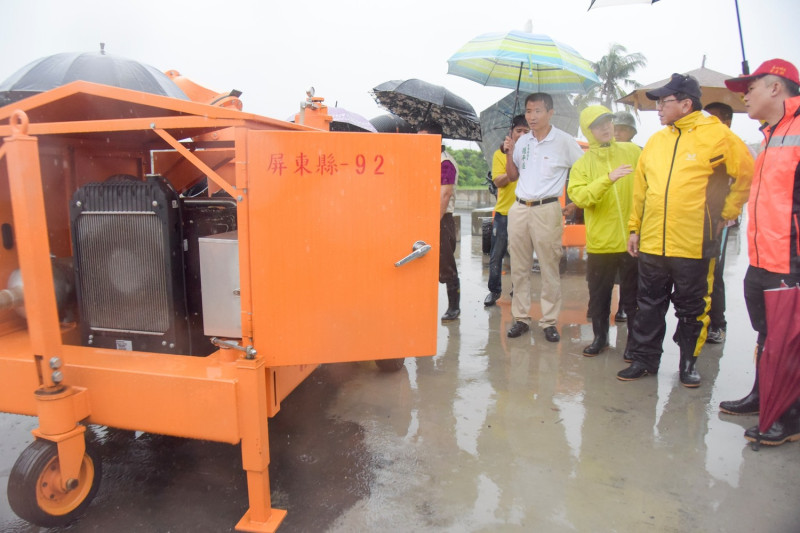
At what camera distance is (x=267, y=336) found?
2.17 m

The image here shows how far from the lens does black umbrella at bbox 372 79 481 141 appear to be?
234 inches

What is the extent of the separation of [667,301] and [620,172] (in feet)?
3.31

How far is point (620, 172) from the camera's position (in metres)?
3.78

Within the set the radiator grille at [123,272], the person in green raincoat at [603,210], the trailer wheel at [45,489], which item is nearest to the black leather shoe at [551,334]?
the person in green raincoat at [603,210]

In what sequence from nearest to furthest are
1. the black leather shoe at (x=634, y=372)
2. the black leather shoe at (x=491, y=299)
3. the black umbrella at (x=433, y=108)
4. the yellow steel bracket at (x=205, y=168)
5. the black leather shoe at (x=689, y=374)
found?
the yellow steel bracket at (x=205, y=168)
the black leather shoe at (x=689, y=374)
the black leather shoe at (x=634, y=372)
the black leather shoe at (x=491, y=299)
the black umbrella at (x=433, y=108)

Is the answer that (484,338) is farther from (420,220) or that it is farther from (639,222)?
(420,220)

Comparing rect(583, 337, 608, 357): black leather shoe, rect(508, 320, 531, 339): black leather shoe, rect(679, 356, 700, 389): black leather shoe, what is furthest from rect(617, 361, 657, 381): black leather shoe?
rect(508, 320, 531, 339): black leather shoe

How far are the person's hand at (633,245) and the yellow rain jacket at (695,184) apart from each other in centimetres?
23

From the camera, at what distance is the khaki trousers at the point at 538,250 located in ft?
14.6

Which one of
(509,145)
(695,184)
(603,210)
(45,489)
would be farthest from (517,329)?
(45,489)

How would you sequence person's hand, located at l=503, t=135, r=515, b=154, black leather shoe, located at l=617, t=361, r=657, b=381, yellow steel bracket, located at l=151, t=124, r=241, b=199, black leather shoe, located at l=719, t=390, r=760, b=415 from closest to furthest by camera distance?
yellow steel bracket, located at l=151, t=124, r=241, b=199 → black leather shoe, located at l=719, t=390, r=760, b=415 → black leather shoe, located at l=617, t=361, r=657, b=381 → person's hand, located at l=503, t=135, r=515, b=154

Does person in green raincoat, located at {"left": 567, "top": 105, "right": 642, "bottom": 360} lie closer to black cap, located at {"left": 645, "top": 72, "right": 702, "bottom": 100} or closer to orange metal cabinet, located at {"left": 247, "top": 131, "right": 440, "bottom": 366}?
black cap, located at {"left": 645, "top": 72, "right": 702, "bottom": 100}

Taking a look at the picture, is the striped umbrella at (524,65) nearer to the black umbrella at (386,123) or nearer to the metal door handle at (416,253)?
the black umbrella at (386,123)

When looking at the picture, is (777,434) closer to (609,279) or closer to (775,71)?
(609,279)
